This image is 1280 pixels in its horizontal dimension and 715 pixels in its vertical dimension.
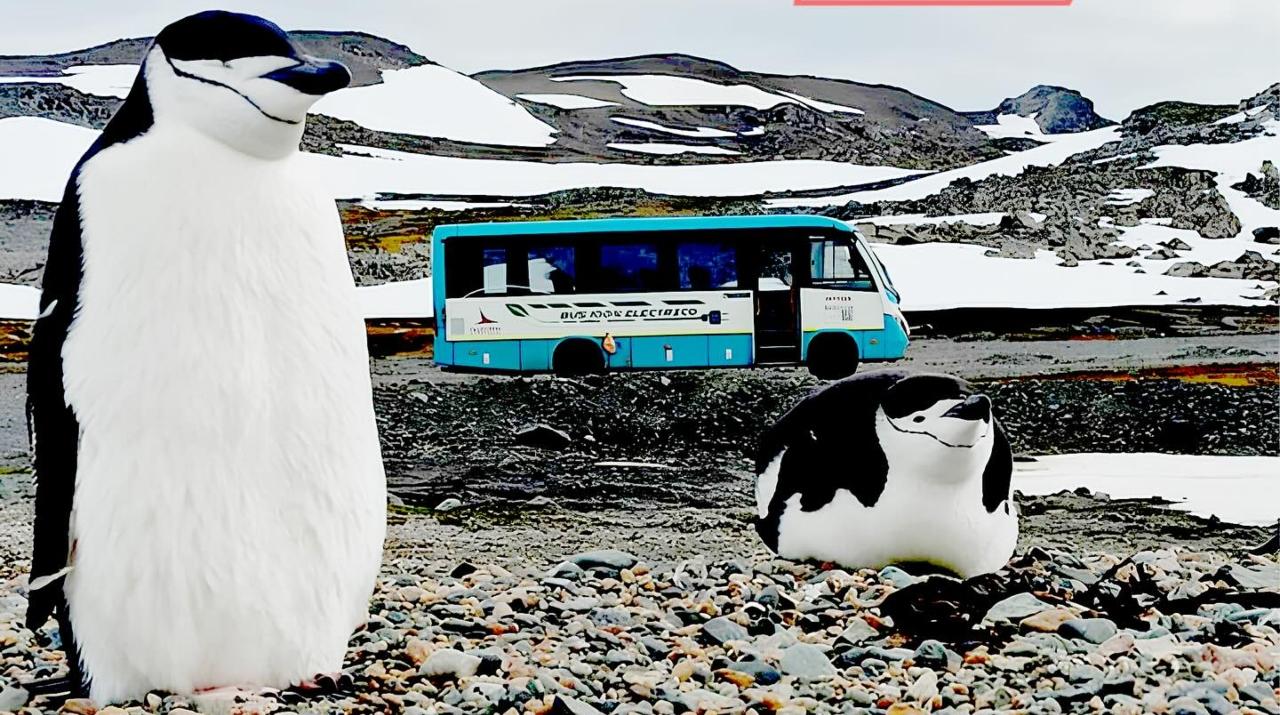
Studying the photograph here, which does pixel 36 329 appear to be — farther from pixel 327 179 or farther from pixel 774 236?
pixel 774 236

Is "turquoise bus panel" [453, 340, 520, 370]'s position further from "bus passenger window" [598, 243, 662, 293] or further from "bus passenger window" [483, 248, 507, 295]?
"bus passenger window" [598, 243, 662, 293]

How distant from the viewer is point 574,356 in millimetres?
5500

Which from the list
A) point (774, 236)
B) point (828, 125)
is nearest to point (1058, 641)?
point (774, 236)

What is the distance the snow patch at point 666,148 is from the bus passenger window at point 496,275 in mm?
983

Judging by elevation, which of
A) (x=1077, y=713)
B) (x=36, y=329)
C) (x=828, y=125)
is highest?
(x=828, y=125)

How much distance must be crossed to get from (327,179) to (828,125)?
169 inches

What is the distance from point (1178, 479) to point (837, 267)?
1602mm

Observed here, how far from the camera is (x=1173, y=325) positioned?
6.14m

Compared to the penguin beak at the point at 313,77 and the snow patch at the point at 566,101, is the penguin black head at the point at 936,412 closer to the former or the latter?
the penguin beak at the point at 313,77

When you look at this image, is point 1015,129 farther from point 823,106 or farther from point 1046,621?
point 1046,621

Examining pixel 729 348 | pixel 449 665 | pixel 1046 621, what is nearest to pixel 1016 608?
pixel 1046 621

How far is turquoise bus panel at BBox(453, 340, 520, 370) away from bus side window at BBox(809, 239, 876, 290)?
1.29 metres

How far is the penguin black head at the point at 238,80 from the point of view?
6.32 feet

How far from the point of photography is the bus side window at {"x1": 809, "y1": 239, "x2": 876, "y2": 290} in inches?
218
